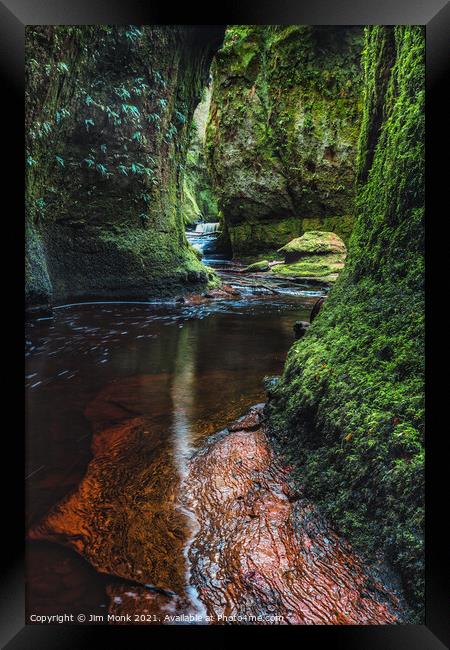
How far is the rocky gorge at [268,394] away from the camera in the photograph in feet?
3.68

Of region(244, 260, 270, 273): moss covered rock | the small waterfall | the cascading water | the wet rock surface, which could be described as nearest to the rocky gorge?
the wet rock surface

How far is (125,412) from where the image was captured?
1.94 m

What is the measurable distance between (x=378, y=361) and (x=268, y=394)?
0.68 m

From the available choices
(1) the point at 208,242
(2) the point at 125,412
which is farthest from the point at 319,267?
(1) the point at 208,242

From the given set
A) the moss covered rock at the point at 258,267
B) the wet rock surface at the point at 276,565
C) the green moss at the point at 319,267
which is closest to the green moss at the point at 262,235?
the moss covered rock at the point at 258,267

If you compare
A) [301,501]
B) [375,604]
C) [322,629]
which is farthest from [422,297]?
[322,629]

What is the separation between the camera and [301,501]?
1.33m

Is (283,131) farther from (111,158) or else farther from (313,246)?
(111,158)

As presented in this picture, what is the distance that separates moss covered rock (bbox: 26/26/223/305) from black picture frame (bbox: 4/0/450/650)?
9.2 inches

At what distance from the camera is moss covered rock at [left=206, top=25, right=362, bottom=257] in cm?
241

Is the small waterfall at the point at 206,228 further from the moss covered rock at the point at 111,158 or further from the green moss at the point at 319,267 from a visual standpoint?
the green moss at the point at 319,267

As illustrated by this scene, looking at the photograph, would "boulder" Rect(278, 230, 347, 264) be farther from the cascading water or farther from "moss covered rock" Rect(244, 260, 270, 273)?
the cascading water

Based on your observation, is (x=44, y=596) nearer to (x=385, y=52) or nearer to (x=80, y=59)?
(x=385, y=52)

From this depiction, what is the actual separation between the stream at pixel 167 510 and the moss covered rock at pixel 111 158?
2.37 ft
